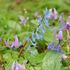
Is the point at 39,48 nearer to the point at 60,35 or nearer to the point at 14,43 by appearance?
the point at 14,43

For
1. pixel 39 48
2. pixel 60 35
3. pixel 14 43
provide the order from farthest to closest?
pixel 39 48 → pixel 14 43 → pixel 60 35

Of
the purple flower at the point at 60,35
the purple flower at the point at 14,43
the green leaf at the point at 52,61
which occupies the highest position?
the purple flower at the point at 60,35

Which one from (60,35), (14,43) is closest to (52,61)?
(60,35)

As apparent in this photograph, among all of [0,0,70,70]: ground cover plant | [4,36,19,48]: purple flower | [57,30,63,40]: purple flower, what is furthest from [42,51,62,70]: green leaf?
[4,36,19,48]: purple flower

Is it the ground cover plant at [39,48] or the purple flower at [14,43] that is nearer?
the ground cover plant at [39,48]

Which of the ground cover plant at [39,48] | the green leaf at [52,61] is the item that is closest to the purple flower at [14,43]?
the ground cover plant at [39,48]

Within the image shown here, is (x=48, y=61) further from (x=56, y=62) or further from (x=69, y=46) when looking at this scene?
(x=69, y=46)

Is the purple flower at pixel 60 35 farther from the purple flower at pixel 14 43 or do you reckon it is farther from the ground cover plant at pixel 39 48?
the purple flower at pixel 14 43

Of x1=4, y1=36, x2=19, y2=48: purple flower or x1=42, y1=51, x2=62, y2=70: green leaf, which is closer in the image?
x1=42, y1=51, x2=62, y2=70: green leaf

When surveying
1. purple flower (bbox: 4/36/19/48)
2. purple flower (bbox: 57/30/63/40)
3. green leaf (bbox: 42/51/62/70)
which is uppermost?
purple flower (bbox: 57/30/63/40)

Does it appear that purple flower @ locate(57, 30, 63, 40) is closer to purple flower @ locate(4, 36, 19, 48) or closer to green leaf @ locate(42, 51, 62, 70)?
green leaf @ locate(42, 51, 62, 70)

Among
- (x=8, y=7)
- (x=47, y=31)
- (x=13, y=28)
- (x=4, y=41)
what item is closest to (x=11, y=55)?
(x=4, y=41)
